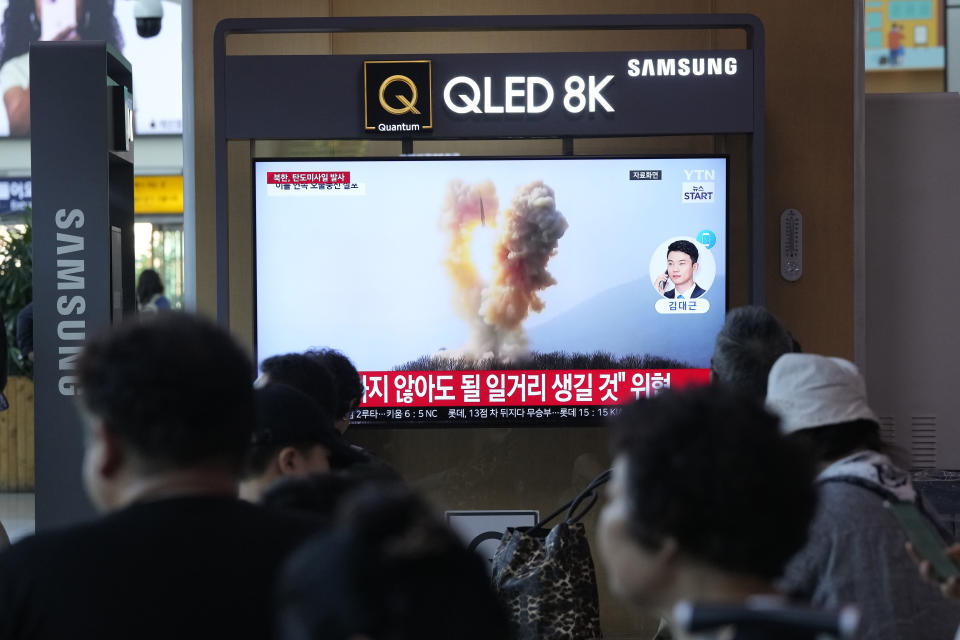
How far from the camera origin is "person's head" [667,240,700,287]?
486 centimetres

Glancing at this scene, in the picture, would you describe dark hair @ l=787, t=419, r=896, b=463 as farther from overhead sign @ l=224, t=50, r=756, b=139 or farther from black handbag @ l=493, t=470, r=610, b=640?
overhead sign @ l=224, t=50, r=756, b=139

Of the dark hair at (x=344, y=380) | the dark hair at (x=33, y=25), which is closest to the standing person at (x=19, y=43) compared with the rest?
the dark hair at (x=33, y=25)

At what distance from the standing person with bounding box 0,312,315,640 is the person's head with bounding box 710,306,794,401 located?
6.69ft

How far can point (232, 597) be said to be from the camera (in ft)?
4.29

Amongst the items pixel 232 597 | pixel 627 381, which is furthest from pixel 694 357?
pixel 232 597

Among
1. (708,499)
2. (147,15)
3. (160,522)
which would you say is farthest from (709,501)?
(147,15)

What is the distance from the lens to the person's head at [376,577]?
36.8 inches

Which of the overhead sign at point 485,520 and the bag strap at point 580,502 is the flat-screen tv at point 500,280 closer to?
the overhead sign at point 485,520

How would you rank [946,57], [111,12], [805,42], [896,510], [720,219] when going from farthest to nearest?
[111,12], [946,57], [805,42], [720,219], [896,510]

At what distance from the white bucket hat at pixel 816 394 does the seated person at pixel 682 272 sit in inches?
95.1

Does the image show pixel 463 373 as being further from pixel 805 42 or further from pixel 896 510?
pixel 896 510

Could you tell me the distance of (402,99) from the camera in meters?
4.79

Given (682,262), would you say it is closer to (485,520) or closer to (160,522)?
(485,520)

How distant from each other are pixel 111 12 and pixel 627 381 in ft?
44.6
